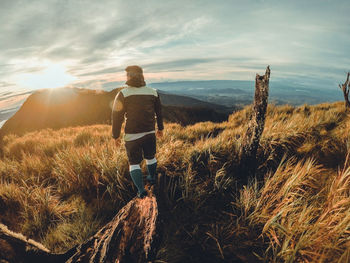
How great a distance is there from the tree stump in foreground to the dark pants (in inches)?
41.0

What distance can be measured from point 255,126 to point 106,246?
3.00m

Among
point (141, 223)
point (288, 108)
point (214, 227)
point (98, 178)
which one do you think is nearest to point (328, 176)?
point (214, 227)

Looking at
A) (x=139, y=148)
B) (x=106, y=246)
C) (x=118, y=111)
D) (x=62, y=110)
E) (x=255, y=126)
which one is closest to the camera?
(x=106, y=246)

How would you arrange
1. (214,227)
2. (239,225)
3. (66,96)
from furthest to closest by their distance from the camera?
1. (66,96)
2. (214,227)
3. (239,225)

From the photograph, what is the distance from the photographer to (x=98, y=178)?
10.4ft

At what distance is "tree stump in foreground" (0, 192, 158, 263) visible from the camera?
1591 mm

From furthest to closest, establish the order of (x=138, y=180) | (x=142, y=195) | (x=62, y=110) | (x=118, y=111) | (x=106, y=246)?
(x=62, y=110)
(x=118, y=111)
(x=138, y=180)
(x=142, y=195)
(x=106, y=246)

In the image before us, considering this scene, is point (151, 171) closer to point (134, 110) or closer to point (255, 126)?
point (134, 110)

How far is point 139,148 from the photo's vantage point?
298 centimetres

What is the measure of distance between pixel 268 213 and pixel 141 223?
1723 mm

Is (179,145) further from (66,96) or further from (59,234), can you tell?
(66,96)

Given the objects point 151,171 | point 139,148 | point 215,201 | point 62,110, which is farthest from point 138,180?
point 62,110

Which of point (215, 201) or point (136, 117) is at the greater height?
point (136, 117)

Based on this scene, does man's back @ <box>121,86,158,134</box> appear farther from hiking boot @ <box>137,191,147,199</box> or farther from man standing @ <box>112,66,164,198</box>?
hiking boot @ <box>137,191,147,199</box>
